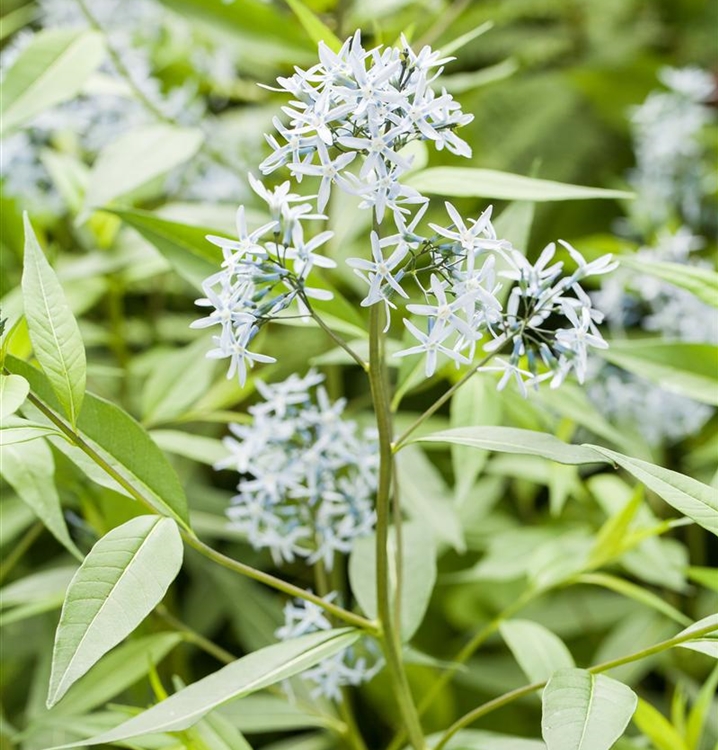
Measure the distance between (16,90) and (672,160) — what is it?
2.61 ft

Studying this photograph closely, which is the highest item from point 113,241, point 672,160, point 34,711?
point 113,241

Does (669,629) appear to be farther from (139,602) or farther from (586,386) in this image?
(139,602)

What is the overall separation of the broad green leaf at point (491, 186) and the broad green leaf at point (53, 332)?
252 mm

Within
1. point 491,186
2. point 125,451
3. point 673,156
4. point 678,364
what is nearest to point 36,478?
point 125,451

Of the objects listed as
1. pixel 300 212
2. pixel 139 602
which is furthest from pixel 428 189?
pixel 139 602

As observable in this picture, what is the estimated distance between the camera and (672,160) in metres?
1.18

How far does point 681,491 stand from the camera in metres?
0.44

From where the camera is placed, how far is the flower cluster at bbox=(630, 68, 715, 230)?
1175mm

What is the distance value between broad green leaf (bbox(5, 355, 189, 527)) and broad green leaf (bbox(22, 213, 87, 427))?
0.10ft

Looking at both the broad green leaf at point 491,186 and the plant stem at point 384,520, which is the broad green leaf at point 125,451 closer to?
the plant stem at point 384,520

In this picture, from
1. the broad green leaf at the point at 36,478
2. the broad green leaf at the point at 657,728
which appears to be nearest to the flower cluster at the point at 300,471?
the broad green leaf at the point at 36,478

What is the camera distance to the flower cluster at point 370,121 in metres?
0.42

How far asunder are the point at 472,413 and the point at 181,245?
24 cm

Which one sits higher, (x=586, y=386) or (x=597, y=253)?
(x=597, y=253)
